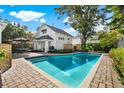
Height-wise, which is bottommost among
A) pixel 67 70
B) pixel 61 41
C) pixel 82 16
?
pixel 67 70

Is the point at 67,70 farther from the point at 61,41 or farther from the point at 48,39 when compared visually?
the point at 61,41

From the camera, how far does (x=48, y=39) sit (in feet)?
75.8

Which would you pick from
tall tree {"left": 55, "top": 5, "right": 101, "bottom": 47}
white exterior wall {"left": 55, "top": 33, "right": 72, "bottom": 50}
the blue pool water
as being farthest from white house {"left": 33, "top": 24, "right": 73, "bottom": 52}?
the blue pool water

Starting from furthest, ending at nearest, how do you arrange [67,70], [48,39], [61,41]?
[61,41]
[48,39]
[67,70]

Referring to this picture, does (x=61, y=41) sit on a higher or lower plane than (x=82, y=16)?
lower

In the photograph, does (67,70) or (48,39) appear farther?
(48,39)

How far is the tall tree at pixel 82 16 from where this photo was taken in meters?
25.2

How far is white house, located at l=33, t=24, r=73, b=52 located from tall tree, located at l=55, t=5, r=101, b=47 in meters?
3.41

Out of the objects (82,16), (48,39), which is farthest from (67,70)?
(82,16)

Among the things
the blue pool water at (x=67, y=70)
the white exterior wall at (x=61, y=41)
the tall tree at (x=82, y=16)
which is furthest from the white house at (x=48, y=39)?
the blue pool water at (x=67, y=70)

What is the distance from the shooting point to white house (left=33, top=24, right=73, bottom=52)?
2334 centimetres

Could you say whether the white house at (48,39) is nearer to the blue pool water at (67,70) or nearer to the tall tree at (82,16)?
the tall tree at (82,16)

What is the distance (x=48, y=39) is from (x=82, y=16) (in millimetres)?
7765

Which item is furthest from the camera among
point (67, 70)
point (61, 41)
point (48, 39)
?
point (61, 41)
